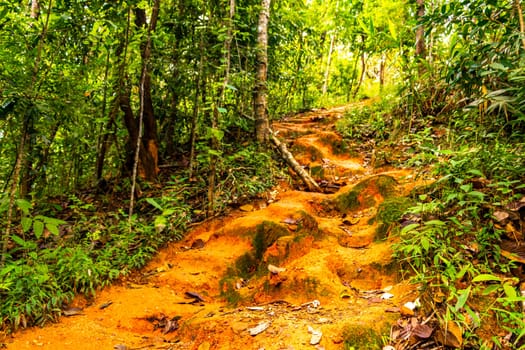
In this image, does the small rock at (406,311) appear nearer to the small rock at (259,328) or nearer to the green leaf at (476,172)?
the small rock at (259,328)

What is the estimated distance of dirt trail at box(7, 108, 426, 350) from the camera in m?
1.95

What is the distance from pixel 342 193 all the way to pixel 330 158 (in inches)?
68.6

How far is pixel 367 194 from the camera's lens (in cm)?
386

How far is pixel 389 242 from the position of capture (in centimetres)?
273

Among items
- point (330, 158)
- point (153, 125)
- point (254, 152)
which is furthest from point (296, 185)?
point (153, 125)

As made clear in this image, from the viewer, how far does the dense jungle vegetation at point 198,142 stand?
6.76 ft

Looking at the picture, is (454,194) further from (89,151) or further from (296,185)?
(89,151)

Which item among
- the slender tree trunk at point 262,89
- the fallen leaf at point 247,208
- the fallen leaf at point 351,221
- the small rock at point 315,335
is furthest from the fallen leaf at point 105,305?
the slender tree trunk at point 262,89

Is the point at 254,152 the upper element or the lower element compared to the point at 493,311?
upper

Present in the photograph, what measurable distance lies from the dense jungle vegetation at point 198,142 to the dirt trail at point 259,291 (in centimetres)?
21

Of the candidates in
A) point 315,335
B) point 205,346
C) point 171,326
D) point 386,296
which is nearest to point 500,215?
point 386,296

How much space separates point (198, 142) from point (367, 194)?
2478 mm

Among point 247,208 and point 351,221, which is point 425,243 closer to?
point 351,221

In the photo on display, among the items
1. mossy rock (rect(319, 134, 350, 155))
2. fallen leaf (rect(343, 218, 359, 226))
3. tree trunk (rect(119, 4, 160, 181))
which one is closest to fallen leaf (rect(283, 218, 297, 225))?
fallen leaf (rect(343, 218, 359, 226))
